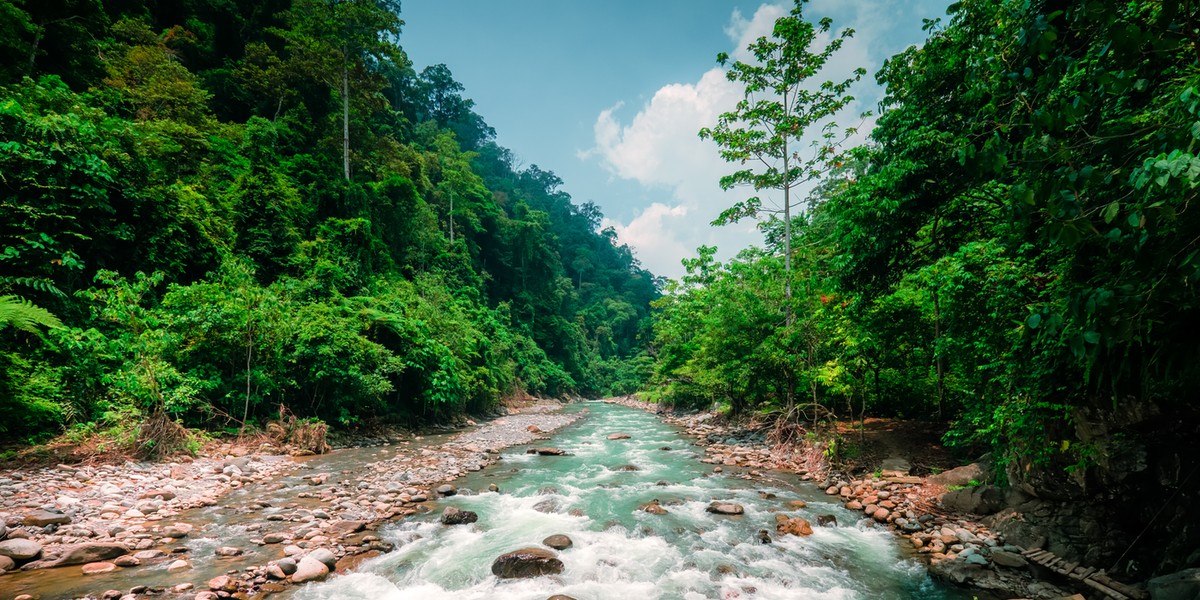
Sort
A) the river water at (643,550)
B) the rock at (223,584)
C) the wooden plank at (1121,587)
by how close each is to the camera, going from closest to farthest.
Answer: the wooden plank at (1121,587)
the rock at (223,584)
the river water at (643,550)

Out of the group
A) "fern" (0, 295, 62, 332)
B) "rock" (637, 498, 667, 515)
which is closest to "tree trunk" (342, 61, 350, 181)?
"fern" (0, 295, 62, 332)

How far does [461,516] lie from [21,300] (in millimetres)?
8112

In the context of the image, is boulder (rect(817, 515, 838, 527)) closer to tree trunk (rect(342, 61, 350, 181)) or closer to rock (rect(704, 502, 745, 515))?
rock (rect(704, 502, 745, 515))

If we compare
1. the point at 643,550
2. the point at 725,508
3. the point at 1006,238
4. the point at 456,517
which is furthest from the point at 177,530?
the point at 1006,238

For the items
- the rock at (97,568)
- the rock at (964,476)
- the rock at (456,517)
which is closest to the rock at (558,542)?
the rock at (456,517)

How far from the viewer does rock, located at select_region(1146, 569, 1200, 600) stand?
3.86m

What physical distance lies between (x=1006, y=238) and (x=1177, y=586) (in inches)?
136

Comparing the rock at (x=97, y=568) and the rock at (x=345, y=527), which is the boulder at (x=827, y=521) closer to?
the rock at (x=345, y=527)

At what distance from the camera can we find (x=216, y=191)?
1421 cm

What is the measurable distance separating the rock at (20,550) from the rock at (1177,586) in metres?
11.4

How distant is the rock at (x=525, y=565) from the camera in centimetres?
573

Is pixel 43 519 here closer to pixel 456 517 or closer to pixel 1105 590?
pixel 456 517

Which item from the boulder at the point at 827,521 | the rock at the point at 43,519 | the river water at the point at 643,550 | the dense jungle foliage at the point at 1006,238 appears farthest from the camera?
the boulder at the point at 827,521

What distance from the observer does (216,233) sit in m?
13.1
